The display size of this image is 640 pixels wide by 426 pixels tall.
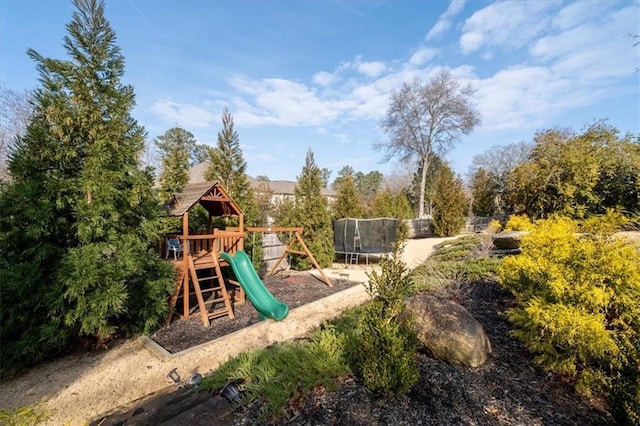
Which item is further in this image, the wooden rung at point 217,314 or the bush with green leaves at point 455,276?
the wooden rung at point 217,314

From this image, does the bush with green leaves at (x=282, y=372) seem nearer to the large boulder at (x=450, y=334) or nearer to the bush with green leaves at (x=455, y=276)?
the large boulder at (x=450, y=334)

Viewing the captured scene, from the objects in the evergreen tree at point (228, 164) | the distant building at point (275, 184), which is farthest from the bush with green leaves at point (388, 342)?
the distant building at point (275, 184)

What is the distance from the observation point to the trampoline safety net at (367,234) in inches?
416

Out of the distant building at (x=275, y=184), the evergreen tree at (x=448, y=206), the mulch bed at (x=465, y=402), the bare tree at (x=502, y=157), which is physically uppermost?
the bare tree at (x=502, y=157)

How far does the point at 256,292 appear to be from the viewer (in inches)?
217

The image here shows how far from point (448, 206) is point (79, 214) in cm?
1685

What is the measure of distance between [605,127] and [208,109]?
53.5 feet

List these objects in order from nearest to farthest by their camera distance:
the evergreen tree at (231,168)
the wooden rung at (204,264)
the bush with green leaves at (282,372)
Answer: the bush with green leaves at (282,372) → the wooden rung at (204,264) → the evergreen tree at (231,168)

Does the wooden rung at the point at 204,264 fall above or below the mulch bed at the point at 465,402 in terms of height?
above

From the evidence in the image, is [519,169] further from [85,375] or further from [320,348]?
[85,375]

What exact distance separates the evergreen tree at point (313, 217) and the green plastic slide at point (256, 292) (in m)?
4.29

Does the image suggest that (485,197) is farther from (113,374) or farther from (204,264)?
(113,374)

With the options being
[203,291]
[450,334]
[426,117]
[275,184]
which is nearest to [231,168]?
[203,291]

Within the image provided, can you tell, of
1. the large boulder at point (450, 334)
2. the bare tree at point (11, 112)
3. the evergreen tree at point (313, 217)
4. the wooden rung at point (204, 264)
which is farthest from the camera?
the bare tree at point (11, 112)
